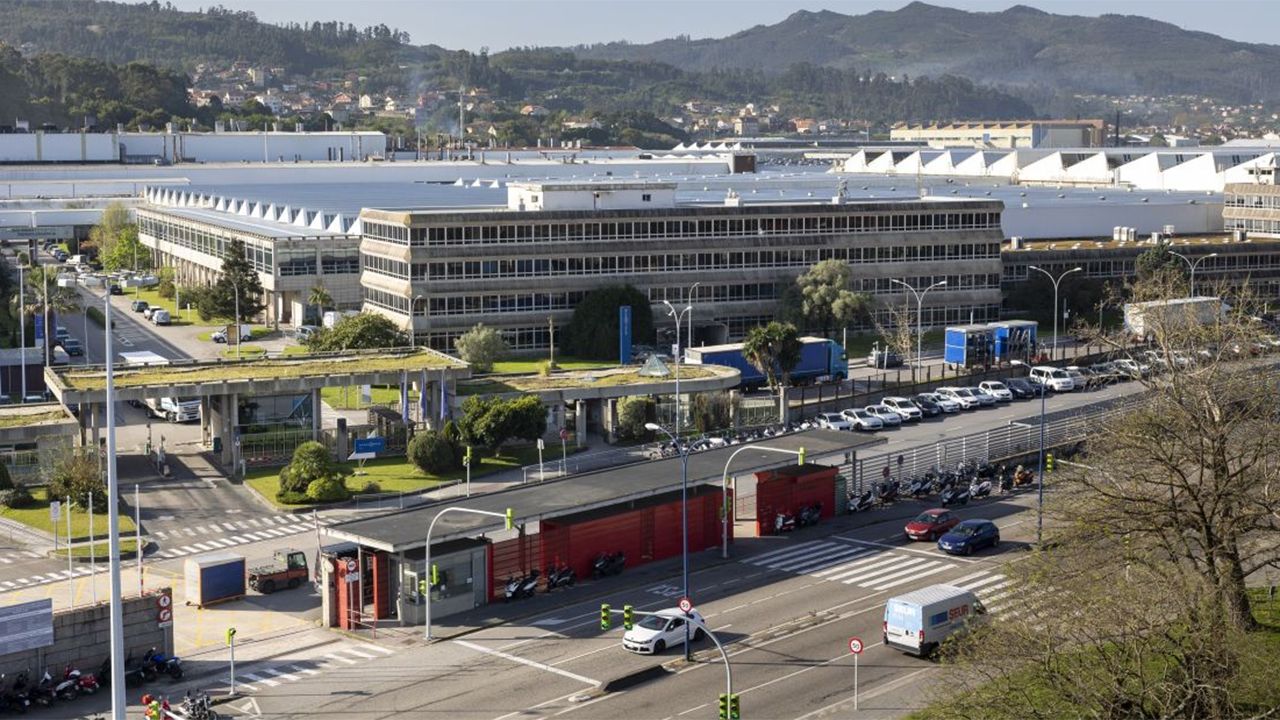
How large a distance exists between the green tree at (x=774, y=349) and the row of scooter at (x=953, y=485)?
16007mm

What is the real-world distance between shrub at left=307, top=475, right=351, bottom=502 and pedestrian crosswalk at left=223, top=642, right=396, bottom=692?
18.4 meters

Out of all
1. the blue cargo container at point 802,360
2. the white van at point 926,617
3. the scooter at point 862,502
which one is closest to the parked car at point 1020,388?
the blue cargo container at point 802,360

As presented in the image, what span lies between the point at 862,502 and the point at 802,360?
2558 centimetres

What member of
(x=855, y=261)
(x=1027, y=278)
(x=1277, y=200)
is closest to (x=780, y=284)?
(x=855, y=261)

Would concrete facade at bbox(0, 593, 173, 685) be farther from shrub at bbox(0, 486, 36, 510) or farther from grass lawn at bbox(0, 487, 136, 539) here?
shrub at bbox(0, 486, 36, 510)

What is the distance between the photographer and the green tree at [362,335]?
85875 millimetres

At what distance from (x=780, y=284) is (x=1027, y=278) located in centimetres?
2215

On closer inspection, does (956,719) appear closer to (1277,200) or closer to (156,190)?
(1277,200)

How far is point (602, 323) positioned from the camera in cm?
9600

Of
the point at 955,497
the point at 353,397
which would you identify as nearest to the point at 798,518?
the point at 955,497

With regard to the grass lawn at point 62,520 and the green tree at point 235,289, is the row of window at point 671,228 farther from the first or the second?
the grass lawn at point 62,520

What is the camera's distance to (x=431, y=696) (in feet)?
139

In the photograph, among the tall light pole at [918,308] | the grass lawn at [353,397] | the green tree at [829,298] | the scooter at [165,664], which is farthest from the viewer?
the green tree at [829,298]

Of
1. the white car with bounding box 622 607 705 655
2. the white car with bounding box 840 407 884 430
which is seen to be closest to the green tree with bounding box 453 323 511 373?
the white car with bounding box 840 407 884 430
